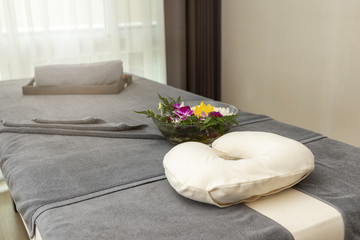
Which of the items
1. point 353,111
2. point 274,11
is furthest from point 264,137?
point 274,11

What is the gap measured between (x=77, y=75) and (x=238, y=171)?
56.6 inches

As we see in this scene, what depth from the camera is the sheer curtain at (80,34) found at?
2807 millimetres

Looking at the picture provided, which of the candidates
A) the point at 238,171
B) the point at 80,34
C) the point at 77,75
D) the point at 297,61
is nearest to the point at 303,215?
the point at 238,171

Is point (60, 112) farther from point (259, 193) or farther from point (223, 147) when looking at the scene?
point (259, 193)

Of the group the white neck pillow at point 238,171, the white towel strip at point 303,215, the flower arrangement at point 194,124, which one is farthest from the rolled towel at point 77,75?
the white towel strip at point 303,215

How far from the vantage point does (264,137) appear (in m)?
1.17

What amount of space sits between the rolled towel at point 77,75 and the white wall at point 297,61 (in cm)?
127

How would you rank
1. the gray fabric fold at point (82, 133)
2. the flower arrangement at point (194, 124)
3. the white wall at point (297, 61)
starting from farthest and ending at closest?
1. the white wall at point (297, 61)
2. the gray fabric fold at point (82, 133)
3. the flower arrangement at point (194, 124)

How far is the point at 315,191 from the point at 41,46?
7.80 ft

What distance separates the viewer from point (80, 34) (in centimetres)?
Result: 302

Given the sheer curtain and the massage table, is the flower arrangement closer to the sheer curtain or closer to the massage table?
the massage table

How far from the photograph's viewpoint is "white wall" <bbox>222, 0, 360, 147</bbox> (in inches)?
98.3

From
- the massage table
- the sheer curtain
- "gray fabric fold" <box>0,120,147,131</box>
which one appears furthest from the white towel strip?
the sheer curtain

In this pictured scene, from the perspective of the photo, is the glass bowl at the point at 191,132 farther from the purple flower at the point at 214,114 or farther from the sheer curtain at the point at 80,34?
the sheer curtain at the point at 80,34
